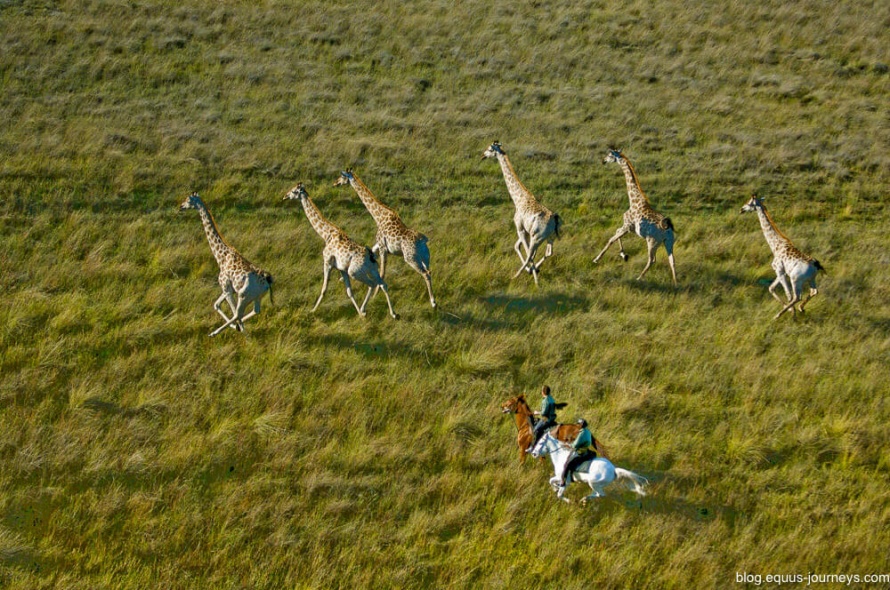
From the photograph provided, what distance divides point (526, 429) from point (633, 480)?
1.49 m

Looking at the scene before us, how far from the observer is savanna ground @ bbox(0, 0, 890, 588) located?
8.88 metres

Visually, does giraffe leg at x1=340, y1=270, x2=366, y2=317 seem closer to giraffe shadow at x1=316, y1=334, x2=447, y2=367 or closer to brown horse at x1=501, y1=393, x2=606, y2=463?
giraffe shadow at x1=316, y1=334, x2=447, y2=367

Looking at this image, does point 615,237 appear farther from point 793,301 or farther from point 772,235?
point 793,301

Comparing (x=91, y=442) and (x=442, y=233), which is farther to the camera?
(x=442, y=233)

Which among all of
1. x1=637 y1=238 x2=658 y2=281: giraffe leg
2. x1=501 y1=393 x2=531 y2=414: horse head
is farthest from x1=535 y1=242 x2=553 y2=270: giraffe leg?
x1=501 y1=393 x2=531 y2=414: horse head

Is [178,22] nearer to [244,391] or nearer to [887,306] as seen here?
[244,391]

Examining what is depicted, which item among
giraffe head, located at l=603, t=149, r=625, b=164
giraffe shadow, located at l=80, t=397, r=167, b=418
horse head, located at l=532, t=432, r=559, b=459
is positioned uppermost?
giraffe head, located at l=603, t=149, r=625, b=164

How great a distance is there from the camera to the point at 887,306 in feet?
48.8

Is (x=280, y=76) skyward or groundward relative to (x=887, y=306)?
skyward

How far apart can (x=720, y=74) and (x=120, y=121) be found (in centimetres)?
1959

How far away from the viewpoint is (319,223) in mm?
14289

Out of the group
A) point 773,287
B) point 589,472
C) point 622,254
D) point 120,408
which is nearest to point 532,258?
point 622,254

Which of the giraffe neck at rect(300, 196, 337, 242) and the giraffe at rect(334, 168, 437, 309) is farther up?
the giraffe neck at rect(300, 196, 337, 242)

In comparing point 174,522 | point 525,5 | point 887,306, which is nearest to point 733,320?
point 887,306
